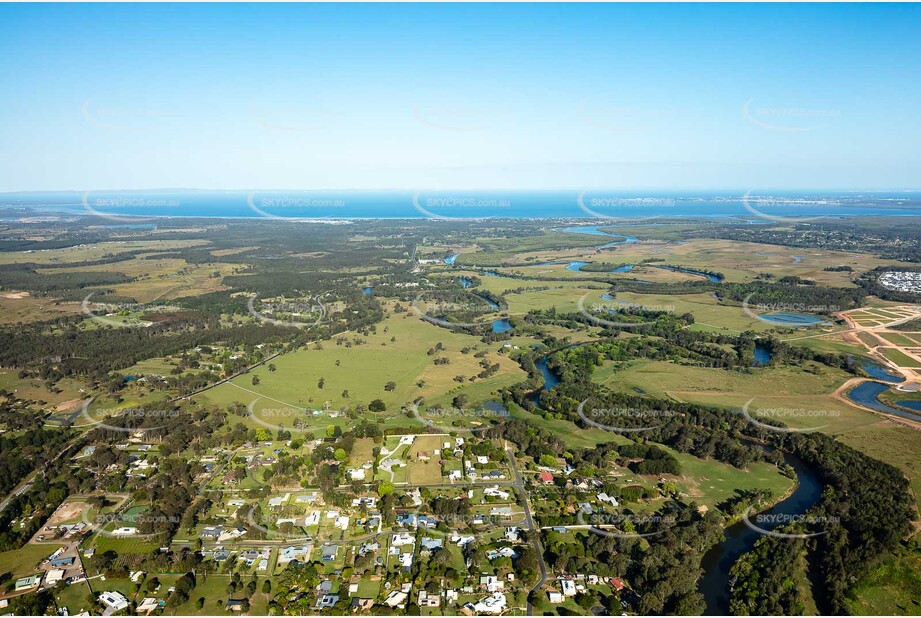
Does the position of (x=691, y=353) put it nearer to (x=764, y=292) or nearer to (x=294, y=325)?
(x=764, y=292)

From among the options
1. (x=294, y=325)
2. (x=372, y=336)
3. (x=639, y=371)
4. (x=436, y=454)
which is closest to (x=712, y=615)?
(x=436, y=454)

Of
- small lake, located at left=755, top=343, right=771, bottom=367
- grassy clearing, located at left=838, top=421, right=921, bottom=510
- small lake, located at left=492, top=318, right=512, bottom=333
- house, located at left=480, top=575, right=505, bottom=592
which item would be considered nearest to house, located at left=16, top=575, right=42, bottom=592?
house, located at left=480, top=575, right=505, bottom=592

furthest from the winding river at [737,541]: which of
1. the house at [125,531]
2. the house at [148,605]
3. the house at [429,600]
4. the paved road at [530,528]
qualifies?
the house at [125,531]

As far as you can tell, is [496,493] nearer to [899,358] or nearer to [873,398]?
[873,398]

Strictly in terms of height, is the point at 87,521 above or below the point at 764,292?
below

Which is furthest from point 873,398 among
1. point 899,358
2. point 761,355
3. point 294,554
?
point 294,554

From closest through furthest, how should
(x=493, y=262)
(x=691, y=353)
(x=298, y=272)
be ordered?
(x=691, y=353)
(x=298, y=272)
(x=493, y=262)

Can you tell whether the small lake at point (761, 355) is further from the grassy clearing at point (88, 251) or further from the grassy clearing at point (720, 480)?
the grassy clearing at point (88, 251)
